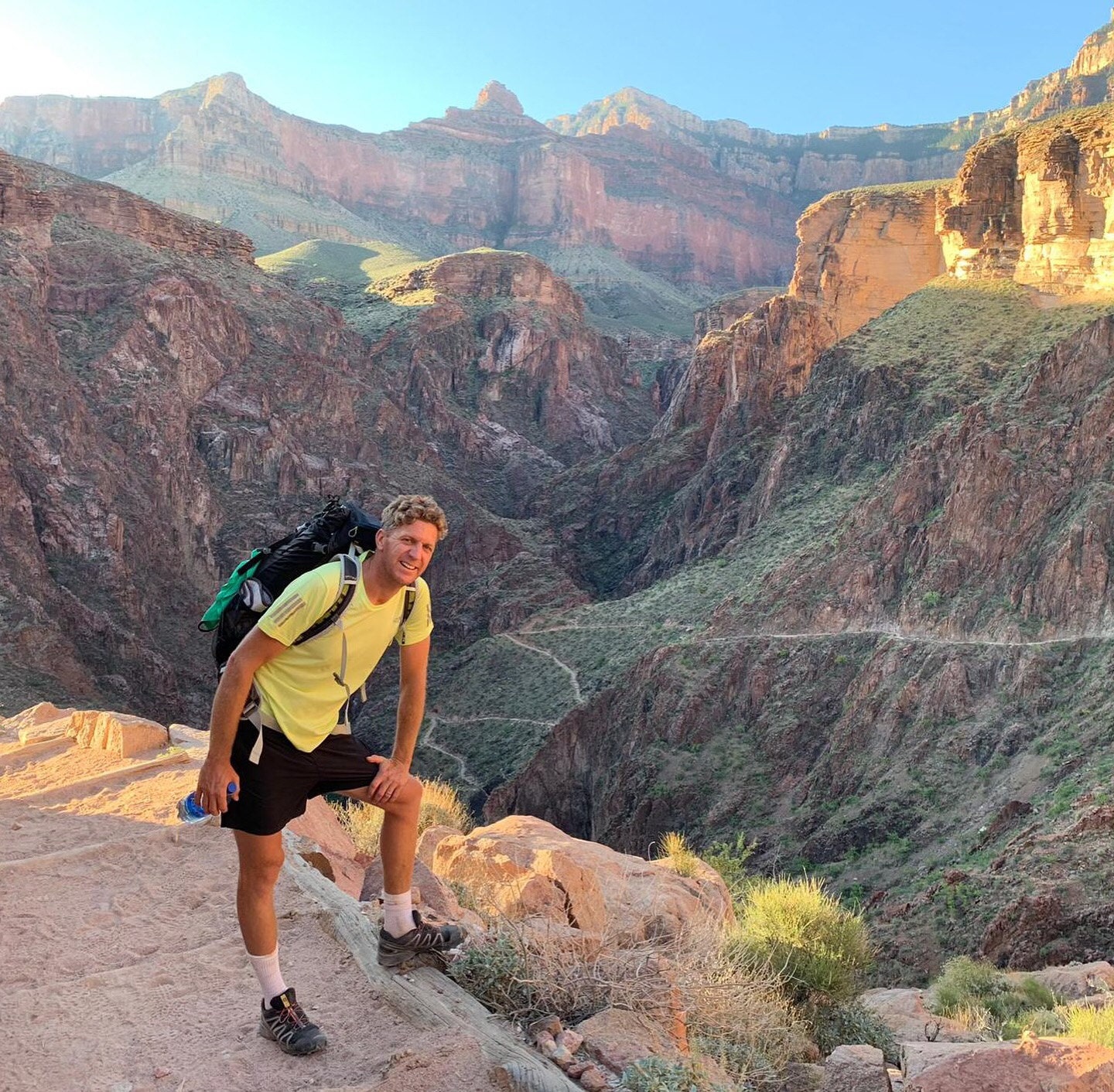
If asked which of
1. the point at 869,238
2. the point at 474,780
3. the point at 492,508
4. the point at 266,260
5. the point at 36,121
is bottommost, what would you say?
the point at 474,780

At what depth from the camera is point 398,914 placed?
16.4 feet

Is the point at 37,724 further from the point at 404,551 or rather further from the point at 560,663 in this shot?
the point at 560,663

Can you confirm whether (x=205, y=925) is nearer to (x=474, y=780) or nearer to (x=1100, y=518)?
(x=1100, y=518)

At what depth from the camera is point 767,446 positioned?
172 ft

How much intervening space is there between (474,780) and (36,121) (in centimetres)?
15097

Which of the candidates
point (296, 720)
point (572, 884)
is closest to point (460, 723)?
point (572, 884)

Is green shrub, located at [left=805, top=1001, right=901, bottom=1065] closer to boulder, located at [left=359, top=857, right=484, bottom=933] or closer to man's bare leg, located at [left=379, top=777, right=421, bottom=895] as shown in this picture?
boulder, located at [left=359, top=857, right=484, bottom=933]

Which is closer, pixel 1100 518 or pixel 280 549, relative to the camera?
pixel 280 549

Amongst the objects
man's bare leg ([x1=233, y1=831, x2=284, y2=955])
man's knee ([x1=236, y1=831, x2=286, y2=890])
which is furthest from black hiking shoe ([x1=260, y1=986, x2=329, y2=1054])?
man's knee ([x1=236, y1=831, x2=286, y2=890])

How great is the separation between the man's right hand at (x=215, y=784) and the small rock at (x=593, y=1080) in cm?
190

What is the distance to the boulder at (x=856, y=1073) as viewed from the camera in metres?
4.38

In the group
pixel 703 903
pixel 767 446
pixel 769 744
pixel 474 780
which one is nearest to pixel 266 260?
pixel 767 446

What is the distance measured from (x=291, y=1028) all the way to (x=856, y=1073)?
8.31 ft

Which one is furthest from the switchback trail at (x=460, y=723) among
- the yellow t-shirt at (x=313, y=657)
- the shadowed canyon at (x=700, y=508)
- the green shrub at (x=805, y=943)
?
the yellow t-shirt at (x=313, y=657)
